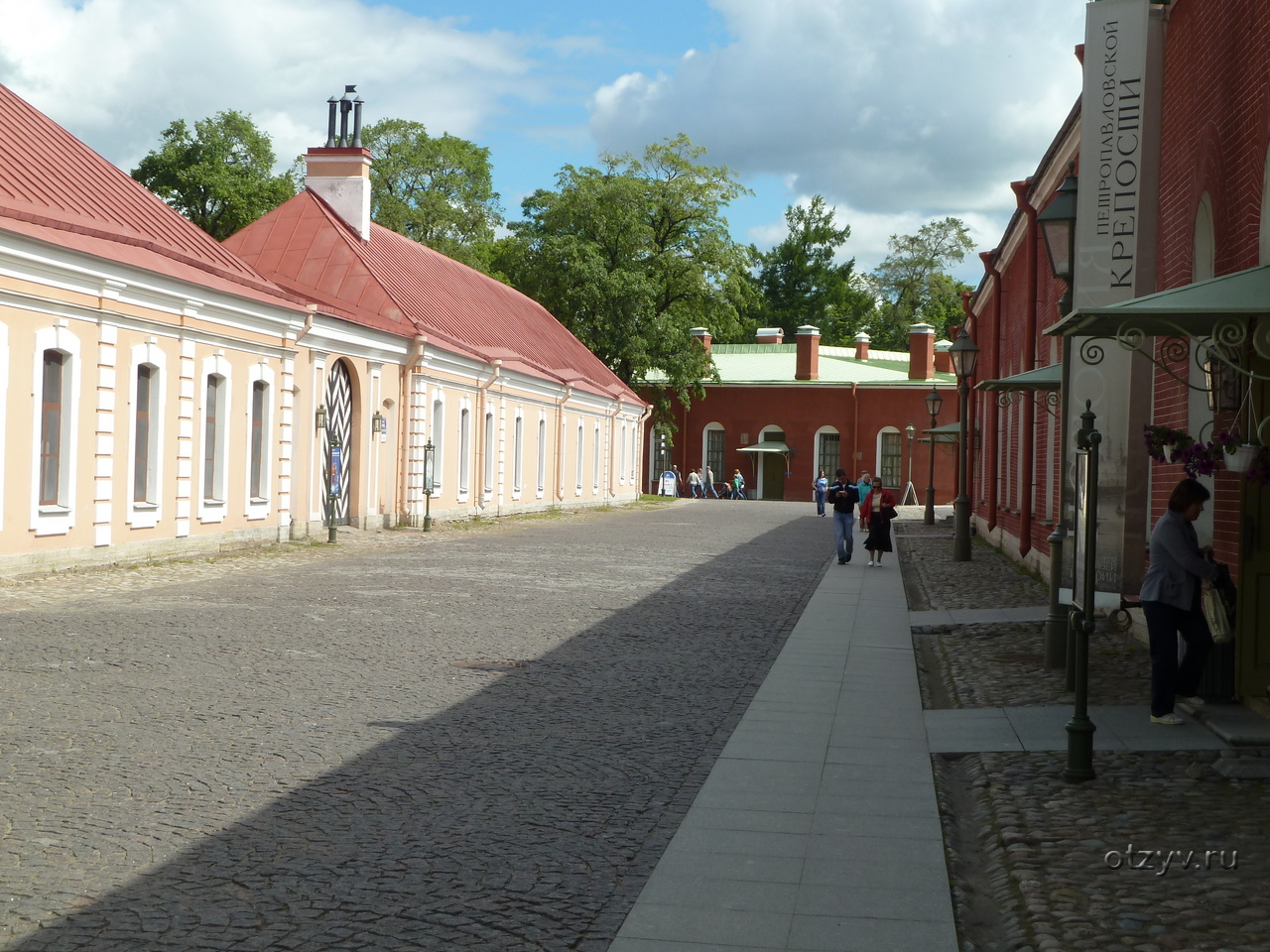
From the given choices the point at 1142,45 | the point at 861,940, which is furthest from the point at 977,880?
the point at 1142,45

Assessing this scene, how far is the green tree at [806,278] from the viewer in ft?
284

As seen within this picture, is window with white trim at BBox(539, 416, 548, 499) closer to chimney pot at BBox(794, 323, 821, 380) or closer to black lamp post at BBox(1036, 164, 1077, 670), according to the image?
chimney pot at BBox(794, 323, 821, 380)

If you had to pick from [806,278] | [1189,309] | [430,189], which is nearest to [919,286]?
[806,278]

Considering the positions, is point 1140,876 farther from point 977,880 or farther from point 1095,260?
point 1095,260

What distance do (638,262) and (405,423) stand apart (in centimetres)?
2996

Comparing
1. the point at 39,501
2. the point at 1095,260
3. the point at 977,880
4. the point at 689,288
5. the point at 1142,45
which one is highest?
the point at 689,288

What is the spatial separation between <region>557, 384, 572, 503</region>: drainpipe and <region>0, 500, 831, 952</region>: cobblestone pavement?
89.1 ft

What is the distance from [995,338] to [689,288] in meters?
31.5

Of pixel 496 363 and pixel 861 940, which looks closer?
pixel 861 940

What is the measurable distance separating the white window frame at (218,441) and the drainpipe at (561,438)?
21.5 meters

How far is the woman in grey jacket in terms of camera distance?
830 cm

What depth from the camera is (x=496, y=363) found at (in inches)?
1366

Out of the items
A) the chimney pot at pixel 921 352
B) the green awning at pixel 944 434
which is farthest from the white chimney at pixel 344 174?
the chimney pot at pixel 921 352

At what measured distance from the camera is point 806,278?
8844 cm
